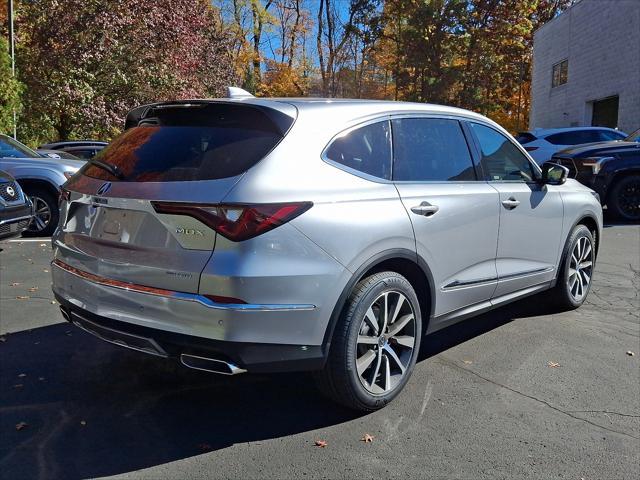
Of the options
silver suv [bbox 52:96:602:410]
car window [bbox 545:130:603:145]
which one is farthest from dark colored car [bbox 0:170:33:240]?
car window [bbox 545:130:603:145]

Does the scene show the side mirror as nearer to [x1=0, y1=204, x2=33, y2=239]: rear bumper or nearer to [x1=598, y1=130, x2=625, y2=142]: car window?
[x1=0, y1=204, x2=33, y2=239]: rear bumper

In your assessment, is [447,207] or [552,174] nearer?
[447,207]

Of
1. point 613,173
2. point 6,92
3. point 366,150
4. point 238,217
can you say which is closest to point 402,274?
point 366,150

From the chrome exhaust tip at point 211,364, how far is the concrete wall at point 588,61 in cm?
2035

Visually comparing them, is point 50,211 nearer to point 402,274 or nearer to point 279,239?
point 402,274

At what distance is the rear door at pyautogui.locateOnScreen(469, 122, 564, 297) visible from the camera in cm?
437

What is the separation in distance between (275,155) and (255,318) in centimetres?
80

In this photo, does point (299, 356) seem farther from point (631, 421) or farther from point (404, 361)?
point (631, 421)

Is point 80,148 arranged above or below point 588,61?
below

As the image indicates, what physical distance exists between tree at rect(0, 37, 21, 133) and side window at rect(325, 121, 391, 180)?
1610 centimetres

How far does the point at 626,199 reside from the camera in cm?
1061

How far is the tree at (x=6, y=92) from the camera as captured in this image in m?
16.8

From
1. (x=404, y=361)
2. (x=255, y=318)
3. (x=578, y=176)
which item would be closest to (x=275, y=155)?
(x=255, y=318)

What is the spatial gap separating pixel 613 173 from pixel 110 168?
367 inches
